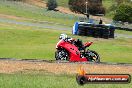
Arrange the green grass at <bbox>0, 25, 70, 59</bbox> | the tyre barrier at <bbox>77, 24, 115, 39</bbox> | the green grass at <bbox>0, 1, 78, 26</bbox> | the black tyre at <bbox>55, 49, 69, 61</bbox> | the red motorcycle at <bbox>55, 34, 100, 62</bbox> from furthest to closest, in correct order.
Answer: the green grass at <bbox>0, 1, 78, 26</bbox> → the tyre barrier at <bbox>77, 24, 115, 39</bbox> → the green grass at <bbox>0, 25, 70, 59</bbox> → the black tyre at <bbox>55, 49, 69, 61</bbox> → the red motorcycle at <bbox>55, 34, 100, 62</bbox>

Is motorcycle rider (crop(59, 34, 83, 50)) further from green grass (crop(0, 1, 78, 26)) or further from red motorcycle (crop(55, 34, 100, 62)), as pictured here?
green grass (crop(0, 1, 78, 26))

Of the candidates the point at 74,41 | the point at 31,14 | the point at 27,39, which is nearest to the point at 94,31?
the point at 27,39

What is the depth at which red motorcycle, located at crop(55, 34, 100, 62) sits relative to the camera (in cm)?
1969

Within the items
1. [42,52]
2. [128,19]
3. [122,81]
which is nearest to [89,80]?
[122,81]

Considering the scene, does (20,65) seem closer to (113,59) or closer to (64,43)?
(64,43)

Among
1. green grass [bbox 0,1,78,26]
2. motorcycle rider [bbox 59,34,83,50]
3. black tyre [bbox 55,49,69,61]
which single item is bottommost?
green grass [bbox 0,1,78,26]

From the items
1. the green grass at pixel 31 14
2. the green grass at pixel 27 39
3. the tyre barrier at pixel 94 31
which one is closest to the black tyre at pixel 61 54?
the green grass at pixel 27 39

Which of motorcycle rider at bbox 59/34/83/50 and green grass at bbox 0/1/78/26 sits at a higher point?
motorcycle rider at bbox 59/34/83/50

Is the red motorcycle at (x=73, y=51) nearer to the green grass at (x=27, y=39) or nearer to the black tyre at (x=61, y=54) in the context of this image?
the black tyre at (x=61, y=54)

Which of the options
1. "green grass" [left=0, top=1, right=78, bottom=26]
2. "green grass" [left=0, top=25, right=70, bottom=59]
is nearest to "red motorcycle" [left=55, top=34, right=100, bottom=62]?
"green grass" [left=0, top=25, right=70, bottom=59]

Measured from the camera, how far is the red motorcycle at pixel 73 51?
1969 cm

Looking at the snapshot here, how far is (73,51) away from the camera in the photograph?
65.1 feet

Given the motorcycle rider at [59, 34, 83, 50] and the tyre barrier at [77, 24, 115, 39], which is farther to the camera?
the tyre barrier at [77, 24, 115, 39]

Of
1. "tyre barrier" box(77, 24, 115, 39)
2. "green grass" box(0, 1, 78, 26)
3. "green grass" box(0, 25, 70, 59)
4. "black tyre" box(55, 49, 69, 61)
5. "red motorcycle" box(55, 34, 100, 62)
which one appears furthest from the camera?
"green grass" box(0, 1, 78, 26)
